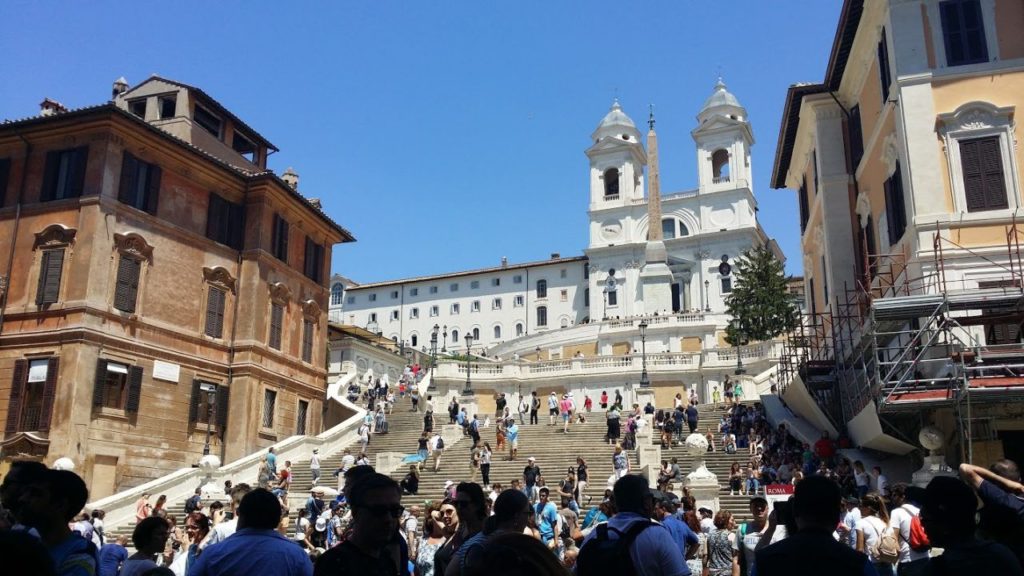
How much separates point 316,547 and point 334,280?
10123 cm

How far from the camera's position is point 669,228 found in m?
92.6

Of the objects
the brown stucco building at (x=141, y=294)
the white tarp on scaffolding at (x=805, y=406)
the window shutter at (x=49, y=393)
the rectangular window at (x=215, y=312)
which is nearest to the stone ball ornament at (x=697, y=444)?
the white tarp on scaffolding at (x=805, y=406)

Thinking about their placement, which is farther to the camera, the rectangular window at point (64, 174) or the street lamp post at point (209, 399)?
the street lamp post at point (209, 399)

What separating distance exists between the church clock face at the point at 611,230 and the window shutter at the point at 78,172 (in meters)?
68.7

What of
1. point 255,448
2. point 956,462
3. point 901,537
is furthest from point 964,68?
point 255,448

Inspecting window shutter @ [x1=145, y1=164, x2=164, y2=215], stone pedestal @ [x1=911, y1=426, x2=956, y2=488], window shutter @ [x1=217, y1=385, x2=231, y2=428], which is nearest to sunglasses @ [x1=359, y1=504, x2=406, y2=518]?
stone pedestal @ [x1=911, y1=426, x2=956, y2=488]

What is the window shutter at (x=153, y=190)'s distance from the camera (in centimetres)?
3094

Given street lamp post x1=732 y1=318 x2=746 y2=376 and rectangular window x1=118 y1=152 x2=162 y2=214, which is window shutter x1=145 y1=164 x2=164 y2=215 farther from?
street lamp post x1=732 y1=318 x2=746 y2=376

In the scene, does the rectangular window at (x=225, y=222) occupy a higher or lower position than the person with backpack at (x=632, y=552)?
higher

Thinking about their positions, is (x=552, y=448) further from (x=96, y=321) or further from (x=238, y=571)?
(x=238, y=571)

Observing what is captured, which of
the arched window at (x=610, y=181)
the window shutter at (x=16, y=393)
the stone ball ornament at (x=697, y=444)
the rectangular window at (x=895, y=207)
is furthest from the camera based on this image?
the arched window at (x=610, y=181)

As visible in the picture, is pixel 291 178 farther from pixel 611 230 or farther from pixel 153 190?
pixel 611 230

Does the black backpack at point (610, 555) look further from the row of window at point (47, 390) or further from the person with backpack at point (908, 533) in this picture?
the row of window at point (47, 390)

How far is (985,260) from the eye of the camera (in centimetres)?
2091
